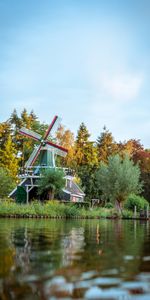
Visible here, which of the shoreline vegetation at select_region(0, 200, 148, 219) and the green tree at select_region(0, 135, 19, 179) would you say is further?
the green tree at select_region(0, 135, 19, 179)

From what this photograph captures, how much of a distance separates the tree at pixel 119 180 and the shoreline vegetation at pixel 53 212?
13.8 ft

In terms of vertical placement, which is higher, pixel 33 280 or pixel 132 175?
pixel 132 175

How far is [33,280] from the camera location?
6.11 m

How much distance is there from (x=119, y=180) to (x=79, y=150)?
24665 mm

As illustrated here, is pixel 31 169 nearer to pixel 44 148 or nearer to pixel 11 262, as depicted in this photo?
pixel 44 148

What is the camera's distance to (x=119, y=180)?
4894 cm

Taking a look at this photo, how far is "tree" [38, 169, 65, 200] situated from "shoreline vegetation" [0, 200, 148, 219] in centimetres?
412

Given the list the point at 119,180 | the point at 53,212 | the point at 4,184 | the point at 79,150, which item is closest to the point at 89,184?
the point at 79,150

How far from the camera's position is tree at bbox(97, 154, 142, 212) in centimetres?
4866

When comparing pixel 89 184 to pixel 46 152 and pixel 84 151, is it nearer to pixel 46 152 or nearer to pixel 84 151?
pixel 84 151

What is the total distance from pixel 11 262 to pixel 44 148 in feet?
147

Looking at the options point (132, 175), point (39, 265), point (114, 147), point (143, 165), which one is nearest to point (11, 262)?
point (39, 265)

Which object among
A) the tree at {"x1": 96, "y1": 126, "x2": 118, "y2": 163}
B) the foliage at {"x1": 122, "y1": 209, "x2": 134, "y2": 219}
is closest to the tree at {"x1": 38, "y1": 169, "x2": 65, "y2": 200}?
the foliage at {"x1": 122, "y1": 209, "x2": 134, "y2": 219}

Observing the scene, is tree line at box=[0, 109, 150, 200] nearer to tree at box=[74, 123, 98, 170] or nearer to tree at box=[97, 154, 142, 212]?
tree at box=[74, 123, 98, 170]
